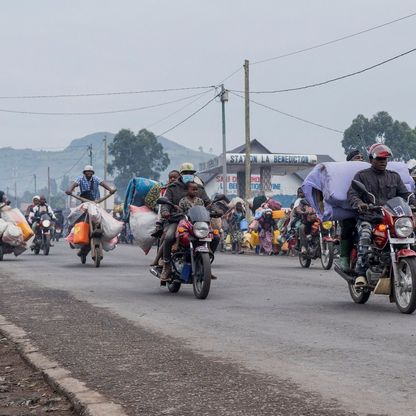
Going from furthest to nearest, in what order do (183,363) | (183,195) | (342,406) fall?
1. (183,195)
2. (183,363)
3. (342,406)

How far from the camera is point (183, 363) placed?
7016 millimetres

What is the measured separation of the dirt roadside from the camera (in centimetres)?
567

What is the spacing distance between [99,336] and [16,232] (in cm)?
1572

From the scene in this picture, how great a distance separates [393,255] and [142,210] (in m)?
7.34

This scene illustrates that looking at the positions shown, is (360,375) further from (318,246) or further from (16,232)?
(16,232)

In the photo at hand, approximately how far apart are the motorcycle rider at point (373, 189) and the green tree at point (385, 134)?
76900mm

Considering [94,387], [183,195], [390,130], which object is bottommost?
[94,387]

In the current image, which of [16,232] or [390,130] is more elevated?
[390,130]

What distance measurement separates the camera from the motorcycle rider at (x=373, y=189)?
10.7 m

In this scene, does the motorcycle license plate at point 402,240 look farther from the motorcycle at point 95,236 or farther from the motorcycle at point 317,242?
the motorcycle at point 95,236

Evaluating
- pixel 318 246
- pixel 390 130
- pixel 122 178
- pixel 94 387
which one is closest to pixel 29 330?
pixel 94 387

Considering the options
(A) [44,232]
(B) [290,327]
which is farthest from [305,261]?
(B) [290,327]

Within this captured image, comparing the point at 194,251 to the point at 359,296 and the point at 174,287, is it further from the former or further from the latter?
the point at 359,296

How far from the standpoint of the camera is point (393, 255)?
1020 centimetres
